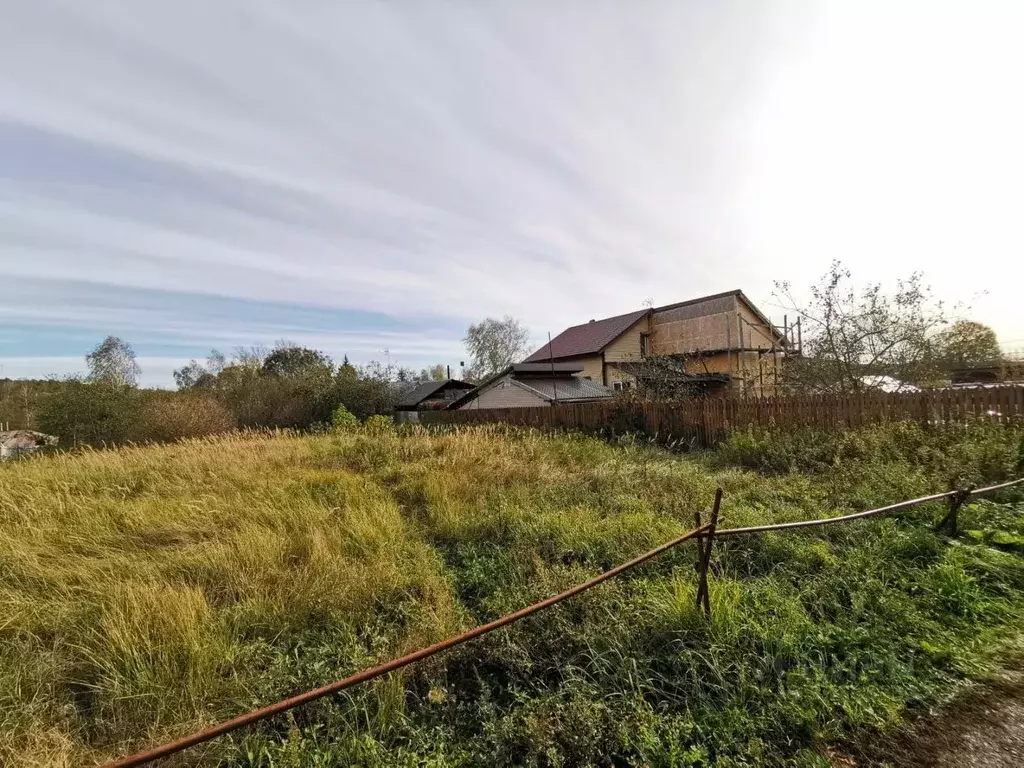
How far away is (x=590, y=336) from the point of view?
125ft

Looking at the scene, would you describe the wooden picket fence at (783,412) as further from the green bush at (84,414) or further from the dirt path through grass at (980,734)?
the green bush at (84,414)

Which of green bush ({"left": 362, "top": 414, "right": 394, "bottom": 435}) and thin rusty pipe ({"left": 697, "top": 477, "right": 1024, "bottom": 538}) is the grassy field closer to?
thin rusty pipe ({"left": 697, "top": 477, "right": 1024, "bottom": 538})

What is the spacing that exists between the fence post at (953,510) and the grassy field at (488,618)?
139mm

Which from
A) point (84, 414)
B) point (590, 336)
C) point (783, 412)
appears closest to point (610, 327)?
point (590, 336)

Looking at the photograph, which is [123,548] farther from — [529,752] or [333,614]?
[529,752]

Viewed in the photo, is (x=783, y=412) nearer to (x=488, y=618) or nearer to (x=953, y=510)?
(x=953, y=510)

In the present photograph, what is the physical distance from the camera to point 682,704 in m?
2.53

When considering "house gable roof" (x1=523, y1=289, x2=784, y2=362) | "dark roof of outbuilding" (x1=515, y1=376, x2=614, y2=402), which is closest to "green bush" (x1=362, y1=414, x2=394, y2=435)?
"dark roof of outbuilding" (x1=515, y1=376, x2=614, y2=402)

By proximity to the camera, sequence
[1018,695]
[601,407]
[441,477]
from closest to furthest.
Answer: [1018,695] < [441,477] < [601,407]

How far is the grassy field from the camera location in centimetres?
233

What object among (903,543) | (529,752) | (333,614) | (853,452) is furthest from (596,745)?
(853,452)

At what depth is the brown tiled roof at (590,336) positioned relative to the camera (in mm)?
35594

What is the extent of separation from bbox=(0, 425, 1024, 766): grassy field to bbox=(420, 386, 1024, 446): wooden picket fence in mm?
3712

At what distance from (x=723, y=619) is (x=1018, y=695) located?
1.47m
